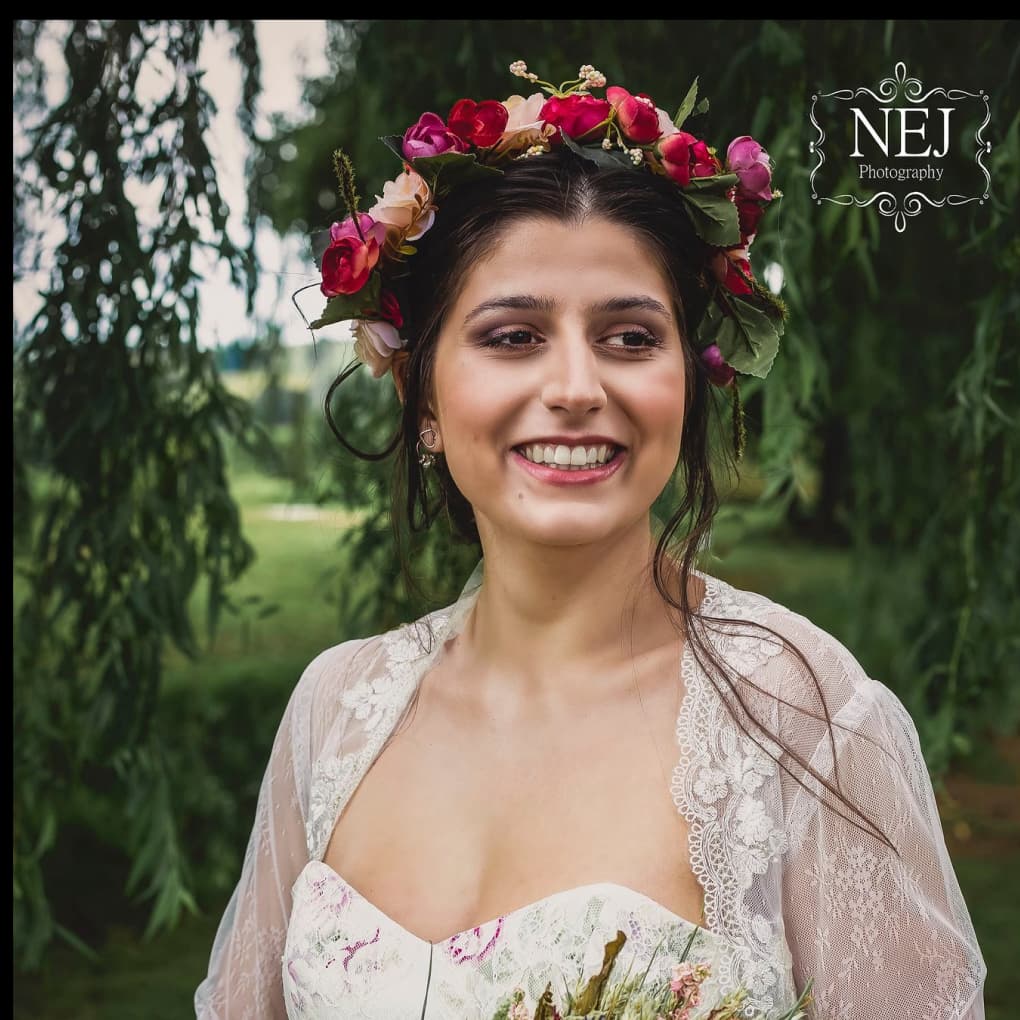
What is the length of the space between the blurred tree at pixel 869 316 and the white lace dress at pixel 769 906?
3.32 feet

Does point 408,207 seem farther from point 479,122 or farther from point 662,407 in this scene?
point 662,407

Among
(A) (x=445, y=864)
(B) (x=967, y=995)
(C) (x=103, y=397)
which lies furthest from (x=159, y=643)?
(B) (x=967, y=995)

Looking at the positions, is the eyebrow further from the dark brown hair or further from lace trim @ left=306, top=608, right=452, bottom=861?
lace trim @ left=306, top=608, right=452, bottom=861

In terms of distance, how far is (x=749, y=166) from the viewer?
→ 159 cm

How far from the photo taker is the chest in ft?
4.65

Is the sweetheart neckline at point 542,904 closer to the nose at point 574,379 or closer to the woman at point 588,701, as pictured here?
the woman at point 588,701

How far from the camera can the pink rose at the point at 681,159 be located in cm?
153

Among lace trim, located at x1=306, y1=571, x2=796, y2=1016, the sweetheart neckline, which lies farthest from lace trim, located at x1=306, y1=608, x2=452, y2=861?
the sweetheart neckline

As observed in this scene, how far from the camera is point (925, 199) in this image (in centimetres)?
267

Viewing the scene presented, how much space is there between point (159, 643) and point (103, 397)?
1.67ft

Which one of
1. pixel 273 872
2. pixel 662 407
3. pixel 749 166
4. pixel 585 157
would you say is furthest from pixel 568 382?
pixel 273 872

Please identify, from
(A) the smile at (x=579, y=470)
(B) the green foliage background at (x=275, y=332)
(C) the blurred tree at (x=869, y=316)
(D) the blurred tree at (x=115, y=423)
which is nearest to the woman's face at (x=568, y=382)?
(A) the smile at (x=579, y=470)

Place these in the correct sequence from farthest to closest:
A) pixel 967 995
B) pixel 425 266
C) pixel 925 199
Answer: pixel 925 199 < pixel 425 266 < pixel 967 995

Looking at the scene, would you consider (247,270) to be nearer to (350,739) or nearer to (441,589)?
(441,589)
